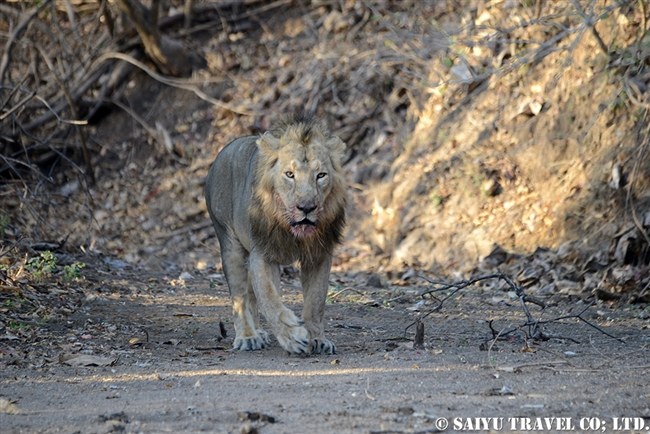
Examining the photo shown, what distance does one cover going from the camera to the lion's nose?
5281 mm

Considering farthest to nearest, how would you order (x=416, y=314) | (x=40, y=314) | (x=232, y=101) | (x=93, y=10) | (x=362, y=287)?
(x=93, y=10), (x=232, y=101), (x=362, y=287), (x=416, y=314), (x=40, y=314)

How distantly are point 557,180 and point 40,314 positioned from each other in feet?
19.8

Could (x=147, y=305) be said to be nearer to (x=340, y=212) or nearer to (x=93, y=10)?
(x=340, y=212)

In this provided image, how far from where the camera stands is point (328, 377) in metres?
4.67

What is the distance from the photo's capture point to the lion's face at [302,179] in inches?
211

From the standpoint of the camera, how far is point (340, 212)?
5.77 metres

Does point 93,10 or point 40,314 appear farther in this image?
point 93,10

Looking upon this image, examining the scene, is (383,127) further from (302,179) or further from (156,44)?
(302,179)

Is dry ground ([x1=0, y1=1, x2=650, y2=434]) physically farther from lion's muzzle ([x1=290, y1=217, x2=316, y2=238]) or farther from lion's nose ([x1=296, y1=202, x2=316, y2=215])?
lion's nose ([x1=296, y1=202, x2=316, y2=215])

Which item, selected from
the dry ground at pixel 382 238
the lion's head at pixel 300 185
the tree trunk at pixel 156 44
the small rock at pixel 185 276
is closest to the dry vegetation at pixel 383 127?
the dry ground at pixel 382 238

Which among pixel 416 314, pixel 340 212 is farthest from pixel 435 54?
pixel 340 212

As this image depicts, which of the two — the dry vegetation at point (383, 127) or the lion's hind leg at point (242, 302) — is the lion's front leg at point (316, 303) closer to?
the lion's hind leg at point (242, 302)

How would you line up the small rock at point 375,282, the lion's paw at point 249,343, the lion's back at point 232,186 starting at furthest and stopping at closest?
the small rock at point 375,282, the lion's back at point 232,186, the lion's paw at point 249,343

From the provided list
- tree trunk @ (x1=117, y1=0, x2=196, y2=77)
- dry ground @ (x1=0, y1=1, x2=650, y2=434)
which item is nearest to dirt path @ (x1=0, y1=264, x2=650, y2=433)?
dry ground @ (x1=0, y1=1, x2=650, y2=434)
